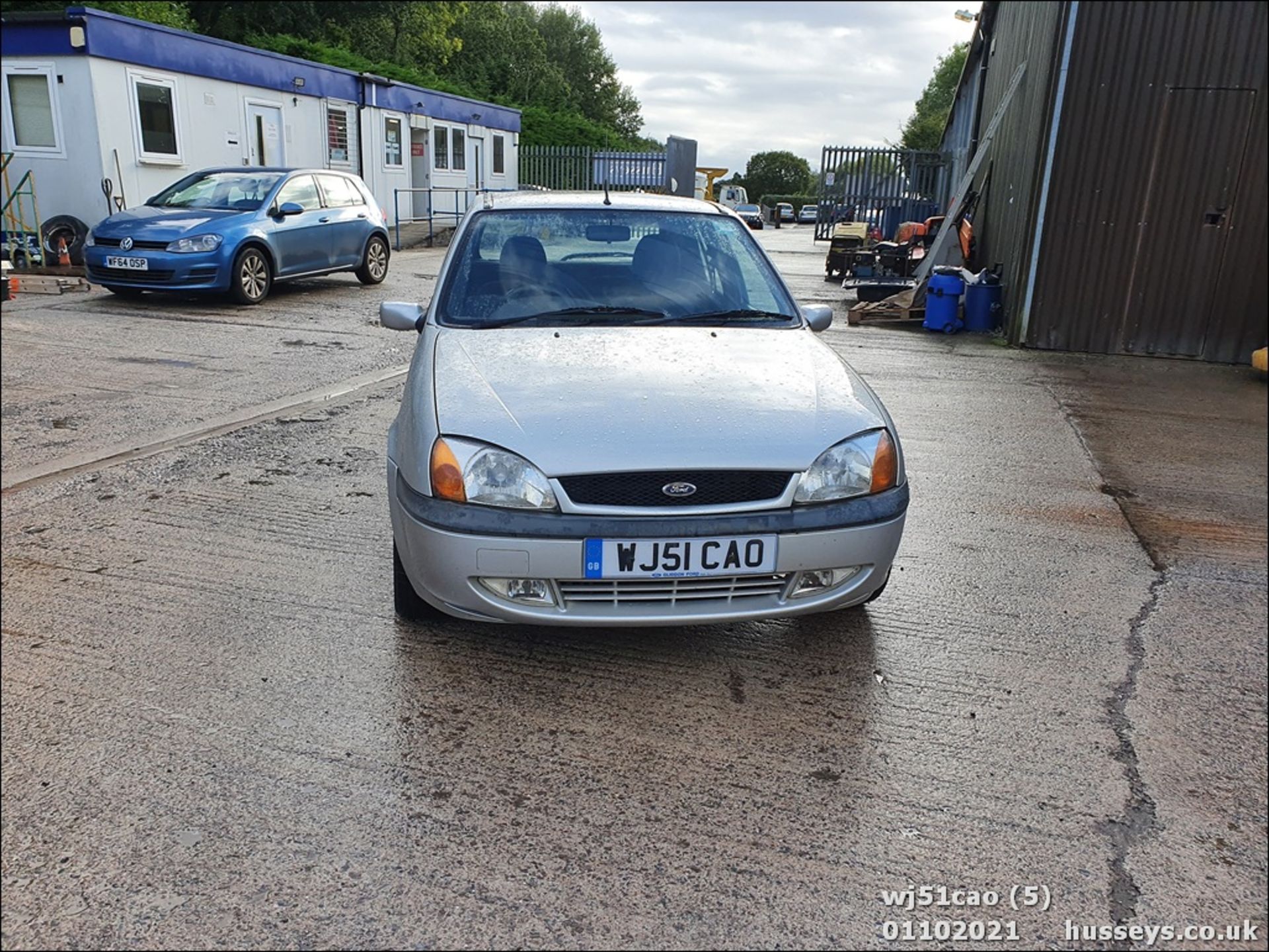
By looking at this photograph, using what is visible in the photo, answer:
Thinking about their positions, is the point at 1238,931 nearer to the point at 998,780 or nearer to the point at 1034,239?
the point at 998,780

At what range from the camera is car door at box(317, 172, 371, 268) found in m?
12.0

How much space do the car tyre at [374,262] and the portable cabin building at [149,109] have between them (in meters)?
3.78

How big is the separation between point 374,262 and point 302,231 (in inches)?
Answer: 67.6

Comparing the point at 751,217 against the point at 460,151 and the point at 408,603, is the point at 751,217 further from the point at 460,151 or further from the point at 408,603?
the point at 408,603

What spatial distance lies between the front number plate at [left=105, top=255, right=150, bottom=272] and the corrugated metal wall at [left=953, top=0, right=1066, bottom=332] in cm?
827

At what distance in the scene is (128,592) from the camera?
Result: 11.1ft

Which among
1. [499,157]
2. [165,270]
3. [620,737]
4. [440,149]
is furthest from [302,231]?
Answer: [499,157]

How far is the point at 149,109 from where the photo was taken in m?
14.0

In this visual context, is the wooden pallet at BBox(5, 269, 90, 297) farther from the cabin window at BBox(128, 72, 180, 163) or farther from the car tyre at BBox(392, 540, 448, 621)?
the car tyre at BBox(392, 540, 448, 621)

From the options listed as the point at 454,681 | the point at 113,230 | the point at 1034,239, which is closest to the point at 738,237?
the point at 454,681

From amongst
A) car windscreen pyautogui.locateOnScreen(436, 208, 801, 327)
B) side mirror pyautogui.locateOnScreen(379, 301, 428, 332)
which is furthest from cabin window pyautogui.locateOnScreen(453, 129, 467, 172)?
side mirror pyautogui.locateOnScreen(379, 301, 428, 332)

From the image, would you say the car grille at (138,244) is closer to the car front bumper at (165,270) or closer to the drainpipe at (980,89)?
the car front bumper at (165,270)

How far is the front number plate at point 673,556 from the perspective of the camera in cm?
261

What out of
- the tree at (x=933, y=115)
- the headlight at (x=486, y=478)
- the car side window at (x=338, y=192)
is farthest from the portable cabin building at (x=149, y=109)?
the tree at (x=933, y=115)
